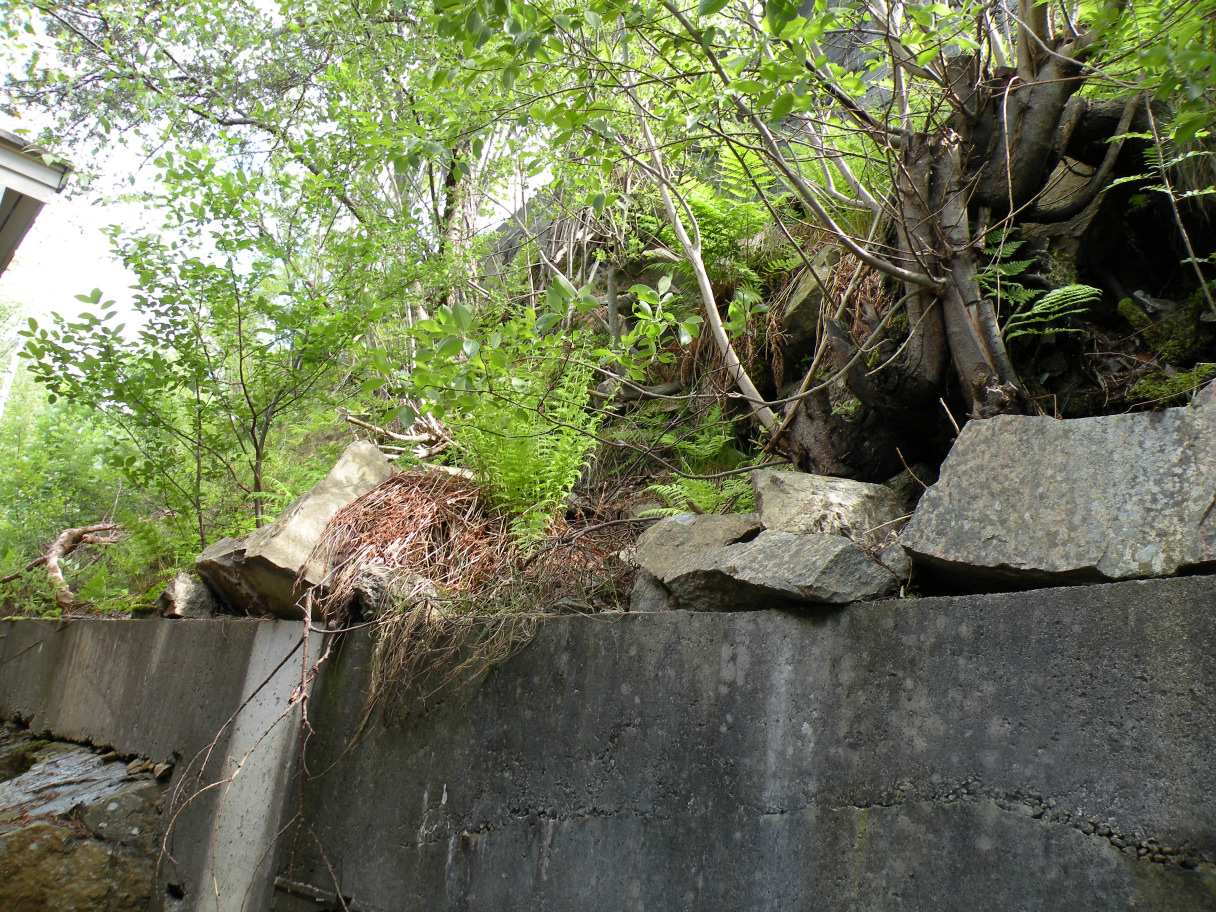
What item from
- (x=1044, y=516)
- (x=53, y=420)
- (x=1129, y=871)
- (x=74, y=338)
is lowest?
(x=1129, y=871)

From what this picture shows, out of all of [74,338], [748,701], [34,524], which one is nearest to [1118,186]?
[748,701]

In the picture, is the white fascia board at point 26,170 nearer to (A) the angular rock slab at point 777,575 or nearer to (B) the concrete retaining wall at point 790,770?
(B) the concrete retaining wall at point 790,770

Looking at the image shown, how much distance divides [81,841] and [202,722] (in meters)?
0.89

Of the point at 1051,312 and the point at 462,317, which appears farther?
the point at 1051,312

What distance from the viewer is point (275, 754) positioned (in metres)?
3.96

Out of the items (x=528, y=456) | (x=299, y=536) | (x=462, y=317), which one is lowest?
(x=299, y=536)

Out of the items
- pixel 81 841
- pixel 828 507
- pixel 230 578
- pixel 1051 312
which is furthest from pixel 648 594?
pixel 81 841

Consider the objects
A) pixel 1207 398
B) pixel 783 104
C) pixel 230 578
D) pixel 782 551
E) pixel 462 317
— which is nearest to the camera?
pixel 1207 398

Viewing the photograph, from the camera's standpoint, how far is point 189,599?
5.16 m

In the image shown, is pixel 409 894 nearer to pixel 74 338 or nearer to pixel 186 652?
pixel 186 652

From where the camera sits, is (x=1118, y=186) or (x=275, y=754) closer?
(x=1118, y=186)

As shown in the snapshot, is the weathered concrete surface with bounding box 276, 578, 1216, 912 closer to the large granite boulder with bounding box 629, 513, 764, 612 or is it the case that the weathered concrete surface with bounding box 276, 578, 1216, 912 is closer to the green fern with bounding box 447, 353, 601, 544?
the large granite boulder with bounding box 629, 513, 764, 612

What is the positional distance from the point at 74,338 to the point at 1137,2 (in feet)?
20.9

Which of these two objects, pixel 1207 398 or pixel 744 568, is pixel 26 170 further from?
pixel 1207 398
